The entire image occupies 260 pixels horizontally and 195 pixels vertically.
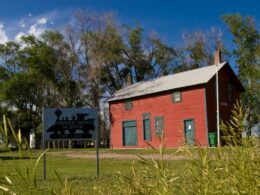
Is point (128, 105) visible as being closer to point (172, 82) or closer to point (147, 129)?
point (147, 129)

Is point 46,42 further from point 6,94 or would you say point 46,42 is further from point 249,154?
point 249,154

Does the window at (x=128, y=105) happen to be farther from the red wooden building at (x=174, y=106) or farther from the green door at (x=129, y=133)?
the green door at (x=129, y=133)

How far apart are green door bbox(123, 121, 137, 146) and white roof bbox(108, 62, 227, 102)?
278 cm

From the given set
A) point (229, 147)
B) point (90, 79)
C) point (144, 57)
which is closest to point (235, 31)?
point (144, 57)

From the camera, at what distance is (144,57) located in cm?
6906

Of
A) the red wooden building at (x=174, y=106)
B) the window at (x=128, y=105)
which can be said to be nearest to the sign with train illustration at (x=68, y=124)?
the red wooden building at (x=174, y=106)

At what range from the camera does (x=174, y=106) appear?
42750mm

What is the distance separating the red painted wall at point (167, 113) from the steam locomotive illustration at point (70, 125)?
74.6ft

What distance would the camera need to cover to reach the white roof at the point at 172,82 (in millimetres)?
41031

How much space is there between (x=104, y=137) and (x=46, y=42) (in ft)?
49.8

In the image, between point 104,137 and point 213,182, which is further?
point 104,137

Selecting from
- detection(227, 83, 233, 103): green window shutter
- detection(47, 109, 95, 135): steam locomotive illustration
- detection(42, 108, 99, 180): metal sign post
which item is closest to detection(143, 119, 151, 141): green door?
detection(227, 83, 233, 103): green window shutter

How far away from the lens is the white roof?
41.0 m

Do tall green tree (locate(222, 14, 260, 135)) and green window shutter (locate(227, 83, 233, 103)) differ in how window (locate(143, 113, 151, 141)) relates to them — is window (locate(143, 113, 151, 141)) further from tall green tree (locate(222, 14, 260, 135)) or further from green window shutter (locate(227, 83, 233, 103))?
tall green tree (locate(222, 14, 260, 135))
